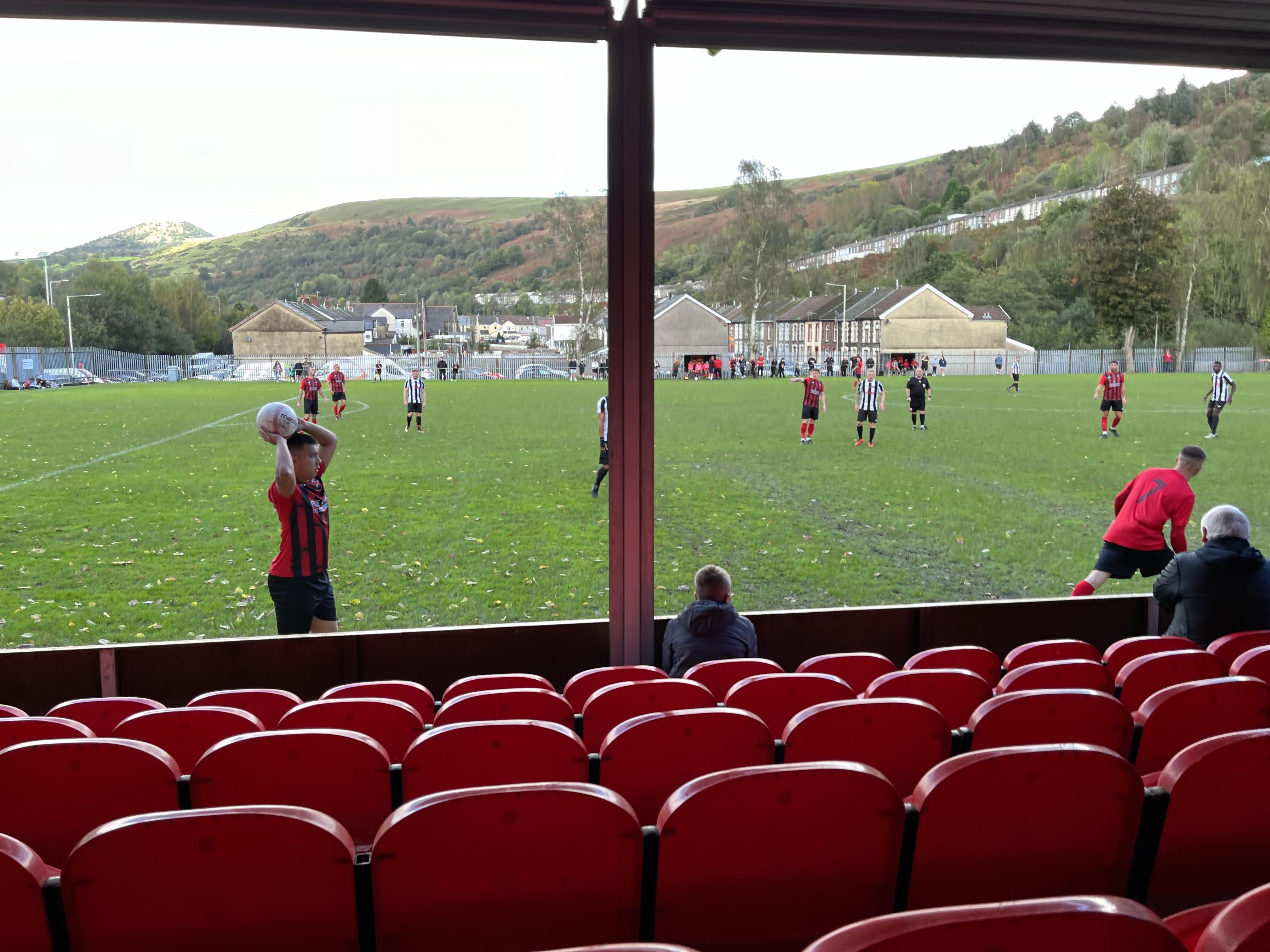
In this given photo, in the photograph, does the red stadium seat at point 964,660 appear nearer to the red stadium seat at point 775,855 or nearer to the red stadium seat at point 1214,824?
the red stadium seat at point 1214,824

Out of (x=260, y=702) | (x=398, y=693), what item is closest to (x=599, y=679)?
(x=398, y=693)

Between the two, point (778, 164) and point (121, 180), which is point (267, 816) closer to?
point (778, 164)

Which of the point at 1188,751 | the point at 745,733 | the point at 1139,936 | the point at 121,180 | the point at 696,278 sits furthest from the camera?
the point at 121,180

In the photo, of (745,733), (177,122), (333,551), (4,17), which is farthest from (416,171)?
(745,733)

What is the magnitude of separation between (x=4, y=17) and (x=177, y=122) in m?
38.6

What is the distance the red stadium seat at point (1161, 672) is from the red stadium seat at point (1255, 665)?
0.15 ft

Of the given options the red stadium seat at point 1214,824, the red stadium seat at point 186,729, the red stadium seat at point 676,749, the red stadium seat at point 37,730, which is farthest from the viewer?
the red stadium seat at point 186,729

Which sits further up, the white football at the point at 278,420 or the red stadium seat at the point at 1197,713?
the white football at the point at 278,420

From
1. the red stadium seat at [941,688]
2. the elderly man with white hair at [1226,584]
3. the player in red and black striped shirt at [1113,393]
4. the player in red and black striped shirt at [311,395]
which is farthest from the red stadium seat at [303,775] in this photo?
the player in red and black striped shirt at [311,395]

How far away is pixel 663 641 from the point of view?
400 cm

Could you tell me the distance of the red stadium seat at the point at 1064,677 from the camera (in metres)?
2.58

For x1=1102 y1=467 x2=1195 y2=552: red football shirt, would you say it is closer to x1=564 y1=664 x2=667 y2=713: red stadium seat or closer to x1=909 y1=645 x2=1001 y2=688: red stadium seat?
x1=909 y1=645 x2=1001 y2=688: red stadium seat

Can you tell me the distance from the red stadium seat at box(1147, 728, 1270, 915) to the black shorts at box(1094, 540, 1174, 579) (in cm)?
477

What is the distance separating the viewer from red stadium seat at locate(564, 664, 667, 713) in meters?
3.15
